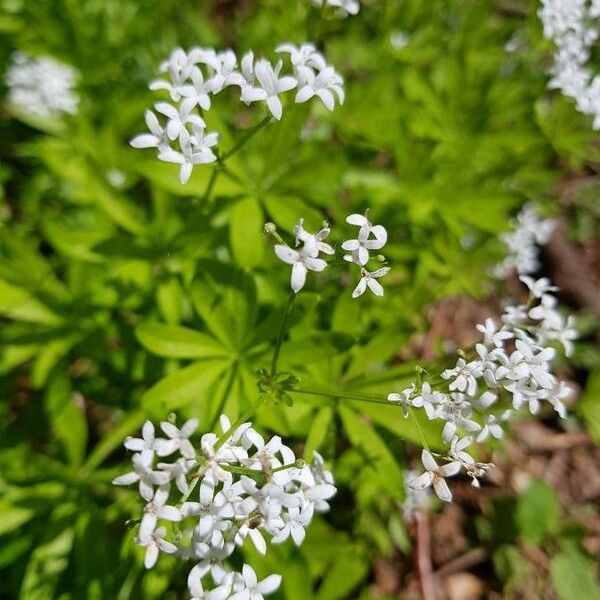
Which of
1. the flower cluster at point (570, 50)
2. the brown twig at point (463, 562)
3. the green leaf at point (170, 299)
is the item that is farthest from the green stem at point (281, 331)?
the brown twig at point (463, 562)

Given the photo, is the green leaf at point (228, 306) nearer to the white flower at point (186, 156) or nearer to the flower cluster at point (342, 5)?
the white flower at point (186, 156)

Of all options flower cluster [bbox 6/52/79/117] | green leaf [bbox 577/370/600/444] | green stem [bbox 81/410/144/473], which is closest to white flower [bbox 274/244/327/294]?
green stem [bbox 81/410/144/473]

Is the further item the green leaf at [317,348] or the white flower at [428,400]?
the green leaf at [317,348]

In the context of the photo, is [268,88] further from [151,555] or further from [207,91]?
[151,555]

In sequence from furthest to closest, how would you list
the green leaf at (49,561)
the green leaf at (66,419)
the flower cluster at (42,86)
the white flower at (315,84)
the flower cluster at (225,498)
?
1. the flower cluster at (42,86)
2. the green leaf at (66,419)
3. the green leaf at (49,561)
4. the white flower at (315,84)
5. the flower cluster at (225,498)

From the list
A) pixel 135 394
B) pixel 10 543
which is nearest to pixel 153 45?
pixel 135 394

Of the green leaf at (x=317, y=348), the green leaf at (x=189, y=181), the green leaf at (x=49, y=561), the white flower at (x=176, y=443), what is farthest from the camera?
the green leaf at (x=49, y=561)

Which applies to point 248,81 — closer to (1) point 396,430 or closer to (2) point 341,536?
(1) point 396,430

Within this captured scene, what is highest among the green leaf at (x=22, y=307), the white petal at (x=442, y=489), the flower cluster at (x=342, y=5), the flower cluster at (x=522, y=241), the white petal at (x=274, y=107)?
the flower cluster at (x=522, y=241)

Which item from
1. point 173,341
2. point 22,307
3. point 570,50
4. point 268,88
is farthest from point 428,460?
point 570,50
